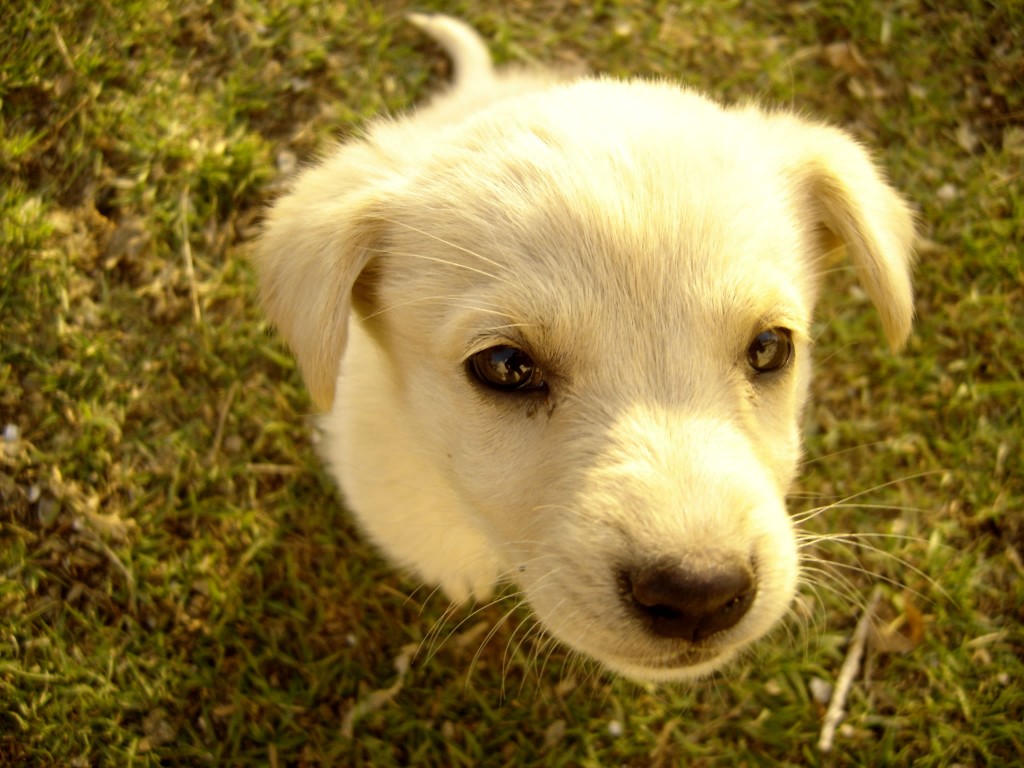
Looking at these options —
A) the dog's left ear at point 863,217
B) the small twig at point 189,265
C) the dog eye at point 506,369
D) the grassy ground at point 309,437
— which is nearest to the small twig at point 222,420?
the grassy ground at point 309,437

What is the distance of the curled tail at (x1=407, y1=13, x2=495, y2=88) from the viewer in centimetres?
395

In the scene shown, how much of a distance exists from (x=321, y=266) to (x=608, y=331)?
82 centimetres

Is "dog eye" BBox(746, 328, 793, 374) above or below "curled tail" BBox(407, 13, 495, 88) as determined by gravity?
below

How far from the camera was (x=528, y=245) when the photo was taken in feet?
7.11

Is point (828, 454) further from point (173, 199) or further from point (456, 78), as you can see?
point (173, 199)

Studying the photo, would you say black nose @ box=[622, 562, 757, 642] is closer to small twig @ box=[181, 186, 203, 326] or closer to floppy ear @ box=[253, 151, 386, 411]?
floppy ear @ box=[253, 151, 386, 411]

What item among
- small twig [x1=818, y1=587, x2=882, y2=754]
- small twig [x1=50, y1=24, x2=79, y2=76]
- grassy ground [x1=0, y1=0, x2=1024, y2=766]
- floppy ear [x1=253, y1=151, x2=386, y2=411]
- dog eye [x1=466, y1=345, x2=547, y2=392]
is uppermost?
small twig [x1=50, y1=24, x2=79, y2=76]

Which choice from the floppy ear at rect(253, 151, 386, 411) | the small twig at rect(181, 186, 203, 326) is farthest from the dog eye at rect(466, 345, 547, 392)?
the small twig at rect(181, 186, 203, 326)

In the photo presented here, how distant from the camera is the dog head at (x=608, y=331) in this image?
6.45ft

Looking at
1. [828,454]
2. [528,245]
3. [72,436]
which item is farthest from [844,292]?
[72,436]

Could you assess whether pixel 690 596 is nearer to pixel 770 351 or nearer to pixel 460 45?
pixel 770 351

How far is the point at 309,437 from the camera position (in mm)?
3680

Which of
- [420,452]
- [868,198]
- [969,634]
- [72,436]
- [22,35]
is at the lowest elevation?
[969,634]

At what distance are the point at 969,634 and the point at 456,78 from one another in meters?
3.35
